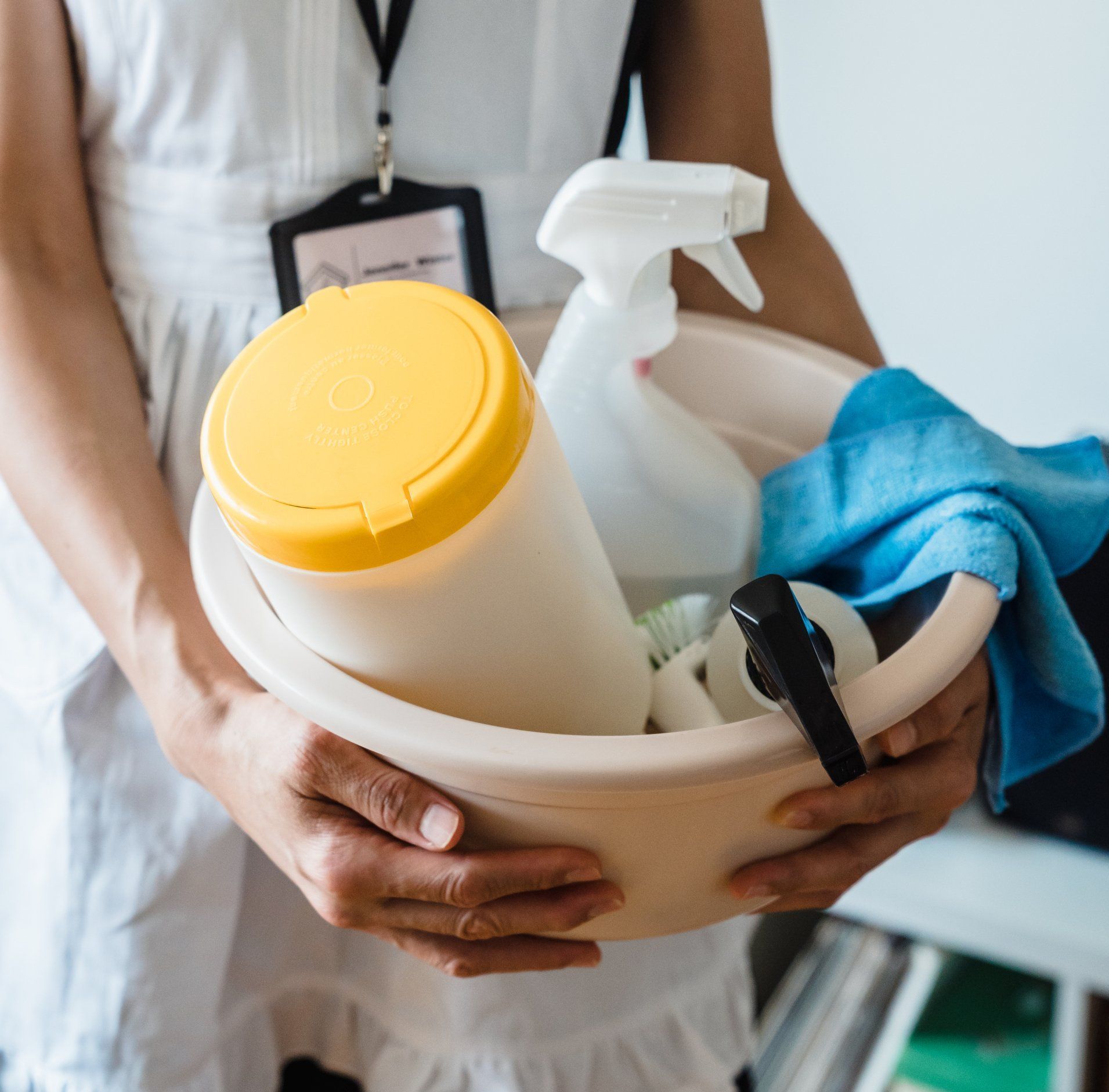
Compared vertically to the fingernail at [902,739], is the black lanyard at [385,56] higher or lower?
higher

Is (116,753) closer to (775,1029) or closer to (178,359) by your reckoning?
(178,359)

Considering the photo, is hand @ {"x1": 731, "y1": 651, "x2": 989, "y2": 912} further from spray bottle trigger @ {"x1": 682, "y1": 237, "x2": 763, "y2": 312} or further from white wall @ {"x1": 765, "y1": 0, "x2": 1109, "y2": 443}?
white wall @ {"x1": 765, "y1": 0, "x2": 1109, "y2": 443}

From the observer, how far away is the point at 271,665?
0.91 feet

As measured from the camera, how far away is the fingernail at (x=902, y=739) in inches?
12.1

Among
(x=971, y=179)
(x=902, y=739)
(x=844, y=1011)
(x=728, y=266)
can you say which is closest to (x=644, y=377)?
(x=728, y=266)

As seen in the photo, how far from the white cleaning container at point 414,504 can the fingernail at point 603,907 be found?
0.19 feet

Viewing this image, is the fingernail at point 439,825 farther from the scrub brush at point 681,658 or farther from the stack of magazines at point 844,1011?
the stack of magazines at point 844,1011

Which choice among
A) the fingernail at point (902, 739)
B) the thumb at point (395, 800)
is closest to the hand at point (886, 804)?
the fingernail at point (902, 739)

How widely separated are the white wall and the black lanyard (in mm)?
597

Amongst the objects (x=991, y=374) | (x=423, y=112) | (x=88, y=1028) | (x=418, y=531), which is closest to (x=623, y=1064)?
(x=88, y=1028)

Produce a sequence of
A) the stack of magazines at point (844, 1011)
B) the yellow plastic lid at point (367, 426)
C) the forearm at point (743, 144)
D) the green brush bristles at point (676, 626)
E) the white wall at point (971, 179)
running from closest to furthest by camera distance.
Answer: the yellow plastic lid at point (367, 426) < the green brush bristles at point (676, 626) < the forearm at point (743, 144) < the white wall at point (971, 179) < the stack of magazines at point (844, 1011)

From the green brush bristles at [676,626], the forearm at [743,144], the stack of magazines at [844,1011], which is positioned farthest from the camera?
the stack of magazines at [844,1011]

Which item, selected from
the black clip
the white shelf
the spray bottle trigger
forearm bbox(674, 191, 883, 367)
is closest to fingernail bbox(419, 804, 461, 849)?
the black clip

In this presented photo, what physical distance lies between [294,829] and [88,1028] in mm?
199
